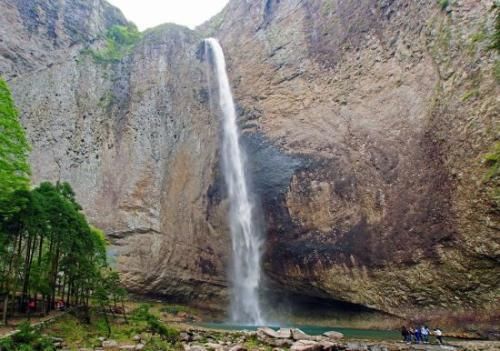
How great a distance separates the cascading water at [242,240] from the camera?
83.2 feet

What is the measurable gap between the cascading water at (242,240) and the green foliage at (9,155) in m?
16.0

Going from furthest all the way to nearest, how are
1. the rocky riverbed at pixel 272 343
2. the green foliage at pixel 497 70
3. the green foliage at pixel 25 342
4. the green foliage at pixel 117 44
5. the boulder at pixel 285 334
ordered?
the green foliage at pixel 117 44 < the green foliage at pixel 497 70 < the boulder at pixel 285 334 < the rocky riverbed at pixel 272 343 < the green foliage at pixel 25 342

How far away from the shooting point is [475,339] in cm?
1612

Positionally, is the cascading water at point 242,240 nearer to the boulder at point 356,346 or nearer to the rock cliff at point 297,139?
the rock cliff at point 297,139

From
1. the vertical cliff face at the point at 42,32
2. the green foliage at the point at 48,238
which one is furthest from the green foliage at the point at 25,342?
the vertical cliff face at the point at 42,32

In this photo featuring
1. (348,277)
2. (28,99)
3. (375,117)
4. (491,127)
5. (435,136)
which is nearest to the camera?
(491,127)

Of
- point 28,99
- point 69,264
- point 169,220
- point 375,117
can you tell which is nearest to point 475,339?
point 375,117

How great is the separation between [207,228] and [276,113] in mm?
9668

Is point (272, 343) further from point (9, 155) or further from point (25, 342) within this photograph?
point (9, 155)

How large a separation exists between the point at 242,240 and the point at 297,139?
7836mm

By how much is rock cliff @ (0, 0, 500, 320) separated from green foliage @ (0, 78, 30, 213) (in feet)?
49.1

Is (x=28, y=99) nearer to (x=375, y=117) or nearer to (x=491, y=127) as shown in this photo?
(x=375, y=117)

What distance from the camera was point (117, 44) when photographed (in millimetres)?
37250

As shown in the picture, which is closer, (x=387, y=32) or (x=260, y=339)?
(x=260, y=339)
